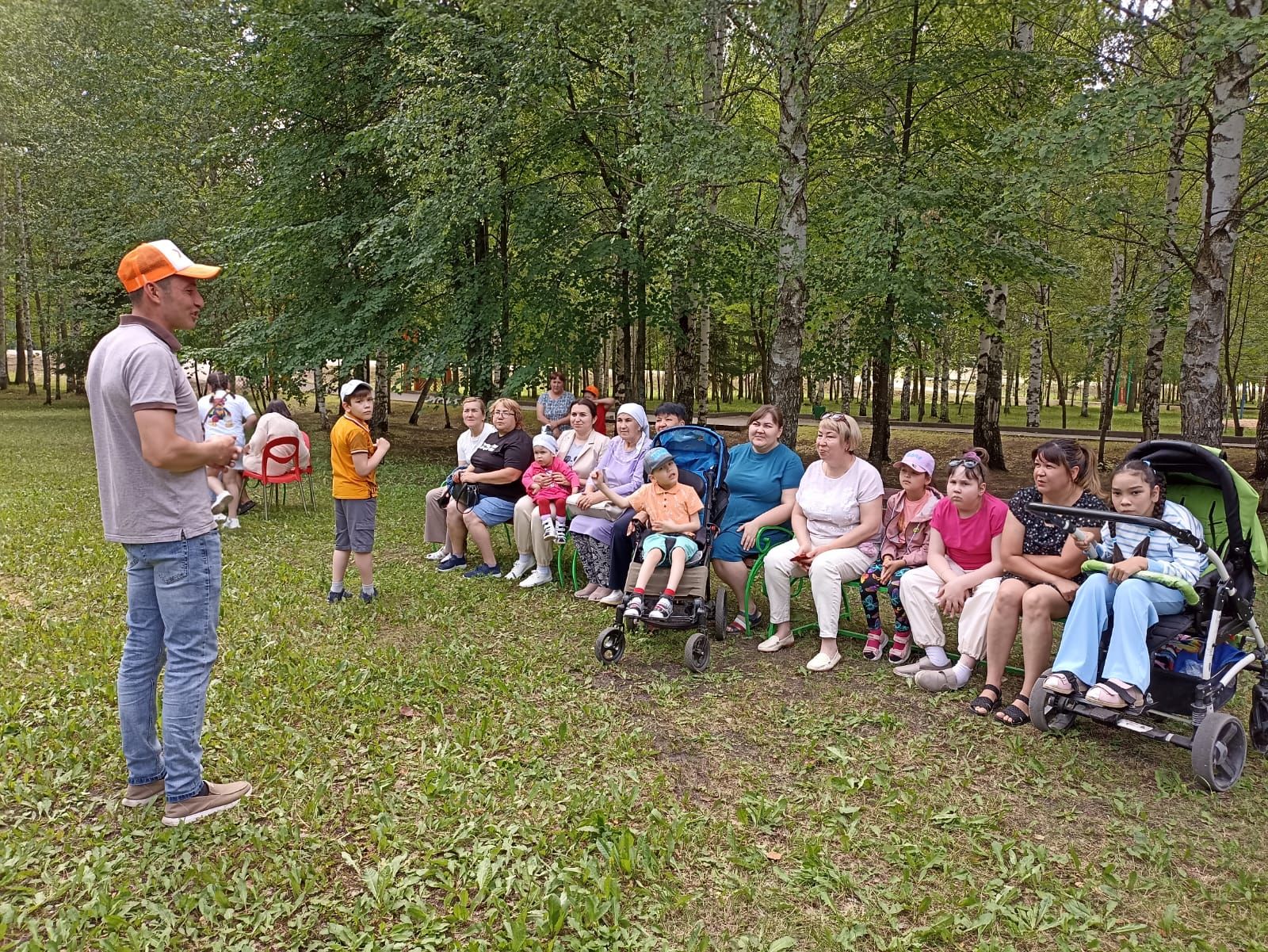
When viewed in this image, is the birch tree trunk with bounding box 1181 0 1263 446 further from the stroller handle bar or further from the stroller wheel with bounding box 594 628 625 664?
the stroller wheel with bounding box 594 628 625 664

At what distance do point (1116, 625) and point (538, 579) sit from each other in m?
4.31

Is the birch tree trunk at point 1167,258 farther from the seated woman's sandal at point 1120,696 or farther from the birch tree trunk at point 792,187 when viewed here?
the seated woman's sandal at point 1120,696

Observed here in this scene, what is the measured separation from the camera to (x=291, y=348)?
564 inches

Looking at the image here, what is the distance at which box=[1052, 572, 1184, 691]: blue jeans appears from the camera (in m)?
3.54

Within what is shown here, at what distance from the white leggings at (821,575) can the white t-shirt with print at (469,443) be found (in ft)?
9.98

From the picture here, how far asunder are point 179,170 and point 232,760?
20.3 metres

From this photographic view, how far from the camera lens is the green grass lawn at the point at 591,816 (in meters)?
2.60

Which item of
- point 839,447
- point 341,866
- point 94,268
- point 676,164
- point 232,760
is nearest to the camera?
point 341,866

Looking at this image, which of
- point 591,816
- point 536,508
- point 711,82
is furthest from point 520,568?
point 711,82

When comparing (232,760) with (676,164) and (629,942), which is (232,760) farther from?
(676,164)

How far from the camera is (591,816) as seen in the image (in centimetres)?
315

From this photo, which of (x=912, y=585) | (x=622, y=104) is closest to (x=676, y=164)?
(x=622, y=104)

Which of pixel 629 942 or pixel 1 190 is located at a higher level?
pixel 1 190

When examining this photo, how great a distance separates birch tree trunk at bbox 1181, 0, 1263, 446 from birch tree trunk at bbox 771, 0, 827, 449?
345cm
